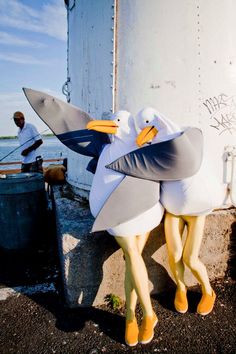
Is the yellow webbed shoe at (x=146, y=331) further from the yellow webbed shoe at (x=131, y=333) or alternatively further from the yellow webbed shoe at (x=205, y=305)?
the yellow webbed shoe at (x=205, y=305)

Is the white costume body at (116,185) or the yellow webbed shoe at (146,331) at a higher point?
the white costume body at (116,185)

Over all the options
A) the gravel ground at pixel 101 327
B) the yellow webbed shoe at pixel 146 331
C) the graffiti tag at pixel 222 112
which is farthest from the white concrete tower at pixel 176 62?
the yellow webbed shoe at pixel 146 331

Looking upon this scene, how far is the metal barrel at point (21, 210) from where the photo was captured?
4.15 m

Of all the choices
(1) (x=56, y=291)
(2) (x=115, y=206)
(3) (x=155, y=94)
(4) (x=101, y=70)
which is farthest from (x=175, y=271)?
(4) (x=101, y=70)

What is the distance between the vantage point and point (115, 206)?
2371 mm

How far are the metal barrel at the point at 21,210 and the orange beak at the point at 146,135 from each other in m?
2.29

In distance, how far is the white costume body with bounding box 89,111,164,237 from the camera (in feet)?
8.13

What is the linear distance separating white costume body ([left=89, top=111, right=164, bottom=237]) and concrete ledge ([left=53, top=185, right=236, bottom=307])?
1.79ft

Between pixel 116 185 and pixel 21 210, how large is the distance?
7.45 ft

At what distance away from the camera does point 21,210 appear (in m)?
4.25

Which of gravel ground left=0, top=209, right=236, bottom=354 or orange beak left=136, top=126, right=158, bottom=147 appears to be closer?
orange beak left=136, top=126, right=158, bottom=147

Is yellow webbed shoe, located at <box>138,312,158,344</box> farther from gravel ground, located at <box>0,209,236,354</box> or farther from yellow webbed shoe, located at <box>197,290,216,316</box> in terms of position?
yellow webbed shoe, located at <box>197,290,216,316</box>

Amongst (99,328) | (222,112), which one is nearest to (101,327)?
(99,328)

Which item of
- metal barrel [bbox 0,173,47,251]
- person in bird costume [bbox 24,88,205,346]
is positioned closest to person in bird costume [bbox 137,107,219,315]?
person in bird costume [bbox 24,88,205,346]
